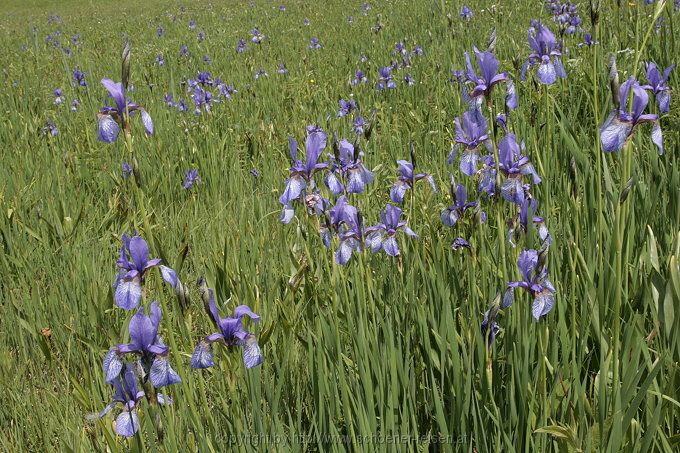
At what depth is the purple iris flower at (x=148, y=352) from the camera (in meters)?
1.31

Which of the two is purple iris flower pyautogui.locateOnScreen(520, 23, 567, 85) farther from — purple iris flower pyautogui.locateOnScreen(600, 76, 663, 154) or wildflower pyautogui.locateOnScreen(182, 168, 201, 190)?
wildflower pyautogui.locateOnScreen(182, 168, 201, 190)

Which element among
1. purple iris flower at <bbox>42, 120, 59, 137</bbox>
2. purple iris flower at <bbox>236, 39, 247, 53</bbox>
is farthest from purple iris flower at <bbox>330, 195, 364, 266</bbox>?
purple iris flower at <bbox>236, 39, 247, 53</bbox>

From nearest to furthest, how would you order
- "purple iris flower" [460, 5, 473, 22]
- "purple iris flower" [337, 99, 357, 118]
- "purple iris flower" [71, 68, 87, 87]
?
"purple iris flower" [337, 99, 357, 118] < "purple iris flower" [71, 68, 87, 87] < "purple iris flower" [460, 5, 473, 22]

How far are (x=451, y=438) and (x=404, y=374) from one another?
22 centimetres

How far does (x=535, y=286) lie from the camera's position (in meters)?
1.47

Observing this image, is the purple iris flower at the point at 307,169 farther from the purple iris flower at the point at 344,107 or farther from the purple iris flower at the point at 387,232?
the purple iris flower at the point at 344,107

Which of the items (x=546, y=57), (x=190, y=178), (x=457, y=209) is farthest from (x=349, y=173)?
(x=190, y=178)

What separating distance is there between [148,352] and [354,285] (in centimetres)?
80

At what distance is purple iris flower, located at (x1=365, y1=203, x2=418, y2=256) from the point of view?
1.96 metres

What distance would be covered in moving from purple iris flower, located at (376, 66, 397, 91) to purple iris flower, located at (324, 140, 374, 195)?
2.95m

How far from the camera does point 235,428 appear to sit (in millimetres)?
1529

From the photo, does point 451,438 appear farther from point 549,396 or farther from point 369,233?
point 369,233

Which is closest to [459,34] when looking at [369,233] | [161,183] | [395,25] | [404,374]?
[395,25]

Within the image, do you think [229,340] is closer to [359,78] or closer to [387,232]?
[387,232]
